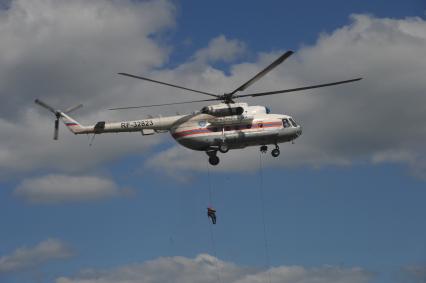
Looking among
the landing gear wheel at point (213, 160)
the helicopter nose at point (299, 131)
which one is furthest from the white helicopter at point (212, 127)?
the helicopter nose at point (299, 131)


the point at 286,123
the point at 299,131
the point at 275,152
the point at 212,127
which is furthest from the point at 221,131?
the point at 299,131

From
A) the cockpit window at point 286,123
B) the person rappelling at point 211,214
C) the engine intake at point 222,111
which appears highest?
the engine intake at point 222,111

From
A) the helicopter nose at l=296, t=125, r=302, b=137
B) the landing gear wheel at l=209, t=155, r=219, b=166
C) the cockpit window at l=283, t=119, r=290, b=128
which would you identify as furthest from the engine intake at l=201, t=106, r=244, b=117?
the helicopter nose at l=296, t=125, r=302, b=137

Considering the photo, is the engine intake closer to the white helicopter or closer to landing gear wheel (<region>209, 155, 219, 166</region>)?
the white helicopter

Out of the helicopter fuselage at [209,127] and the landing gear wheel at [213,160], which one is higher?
the helicopter fuselage at [209,127]

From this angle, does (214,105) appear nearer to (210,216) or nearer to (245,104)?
(245,104)

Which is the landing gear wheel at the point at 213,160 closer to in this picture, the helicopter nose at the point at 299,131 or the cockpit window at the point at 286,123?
the cockpit window at the point at 286,123

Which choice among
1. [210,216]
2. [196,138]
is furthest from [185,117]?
[210,216]

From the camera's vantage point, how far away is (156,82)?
4791cm

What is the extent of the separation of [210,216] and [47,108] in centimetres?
1860

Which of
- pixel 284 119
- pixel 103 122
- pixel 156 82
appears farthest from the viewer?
pixel 284 119

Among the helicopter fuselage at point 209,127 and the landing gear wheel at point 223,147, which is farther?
the landing gear wheel at point 223,147

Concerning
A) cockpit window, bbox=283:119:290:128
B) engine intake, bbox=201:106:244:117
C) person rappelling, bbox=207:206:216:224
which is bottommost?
person rappelling, bbox=207:206:216:224

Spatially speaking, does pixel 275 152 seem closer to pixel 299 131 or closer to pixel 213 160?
pixel 299 131
